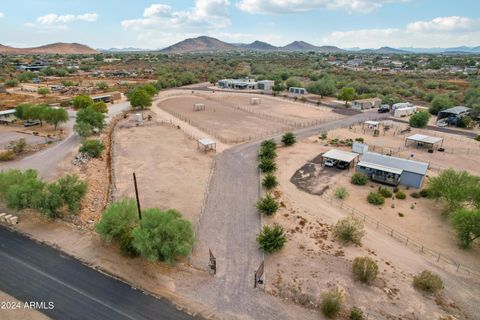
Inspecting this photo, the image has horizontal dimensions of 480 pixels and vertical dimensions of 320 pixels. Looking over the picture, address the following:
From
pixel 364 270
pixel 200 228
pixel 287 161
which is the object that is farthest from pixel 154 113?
pixel 364 270

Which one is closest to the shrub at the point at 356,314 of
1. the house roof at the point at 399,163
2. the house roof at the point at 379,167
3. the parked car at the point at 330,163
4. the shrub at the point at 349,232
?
the shrub at the point at 349,232

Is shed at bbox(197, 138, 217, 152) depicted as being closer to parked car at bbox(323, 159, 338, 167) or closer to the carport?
the carport

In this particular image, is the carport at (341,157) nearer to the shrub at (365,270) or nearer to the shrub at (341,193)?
the shrub at (341,193)

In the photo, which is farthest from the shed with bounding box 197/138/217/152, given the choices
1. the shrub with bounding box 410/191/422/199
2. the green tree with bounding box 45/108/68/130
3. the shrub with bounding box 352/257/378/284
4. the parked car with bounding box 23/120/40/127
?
the parked car with bounding box 23/120/40/127

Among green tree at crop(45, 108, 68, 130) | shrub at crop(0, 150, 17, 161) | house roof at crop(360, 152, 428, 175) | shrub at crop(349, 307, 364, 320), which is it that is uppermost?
green tree at crop(45, 108, 68, 130)

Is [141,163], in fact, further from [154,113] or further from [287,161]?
[154,113]

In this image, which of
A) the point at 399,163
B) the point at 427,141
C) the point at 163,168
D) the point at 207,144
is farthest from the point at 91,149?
the point at 427,141
